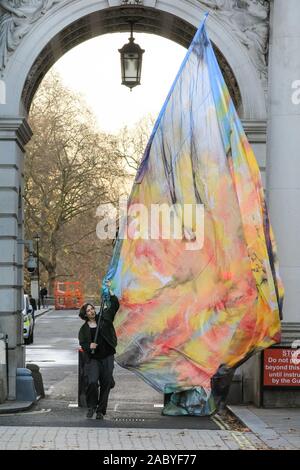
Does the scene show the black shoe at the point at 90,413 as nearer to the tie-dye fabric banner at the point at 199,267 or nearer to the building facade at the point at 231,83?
the tie-dye fabric banner at the point at 199,267

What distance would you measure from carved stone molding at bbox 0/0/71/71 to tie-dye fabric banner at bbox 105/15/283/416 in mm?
3881

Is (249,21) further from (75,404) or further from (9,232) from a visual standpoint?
(75,404)

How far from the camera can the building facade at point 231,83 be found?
57.5 ft

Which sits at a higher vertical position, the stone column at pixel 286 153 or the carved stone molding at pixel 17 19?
the carved stone molding at pixel 17 19

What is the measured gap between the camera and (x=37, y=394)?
778 inches

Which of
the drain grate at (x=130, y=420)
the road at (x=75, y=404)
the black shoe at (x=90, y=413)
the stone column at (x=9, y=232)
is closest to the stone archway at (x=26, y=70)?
the stone column at (x=9, y=232)

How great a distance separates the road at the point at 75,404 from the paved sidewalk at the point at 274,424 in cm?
56

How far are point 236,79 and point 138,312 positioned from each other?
492 cm

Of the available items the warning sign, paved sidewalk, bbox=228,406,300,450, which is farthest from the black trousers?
the warning sign

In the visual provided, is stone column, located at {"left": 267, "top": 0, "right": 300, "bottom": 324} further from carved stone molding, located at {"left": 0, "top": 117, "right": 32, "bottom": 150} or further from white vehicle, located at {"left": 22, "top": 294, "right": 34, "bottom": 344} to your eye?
white vehicle, located at {"left": 22, "top": 294, "right": 34, "bottom": 344}

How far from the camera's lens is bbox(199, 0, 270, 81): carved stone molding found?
18.2 m

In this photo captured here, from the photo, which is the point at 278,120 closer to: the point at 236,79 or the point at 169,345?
the point at 236,79

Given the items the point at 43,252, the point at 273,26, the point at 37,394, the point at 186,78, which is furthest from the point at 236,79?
the point at 43,252

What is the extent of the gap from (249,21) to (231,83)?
109 centimetres
